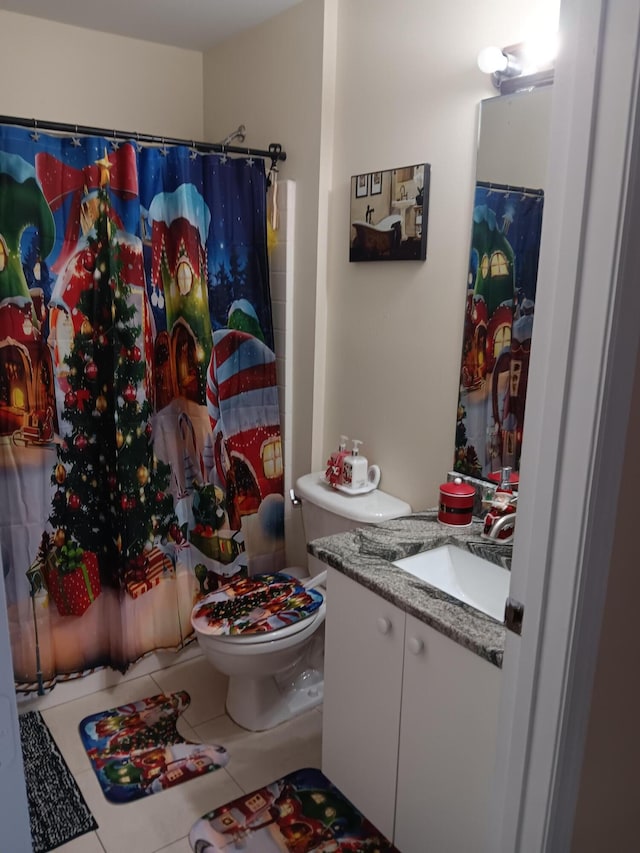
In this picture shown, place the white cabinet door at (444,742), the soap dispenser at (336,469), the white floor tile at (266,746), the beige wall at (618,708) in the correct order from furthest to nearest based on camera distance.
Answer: the soap dispenser at (336,469) → the white floor tile at (266,746) → the white cabinet door at (444,742) → the beige wall at (618,708)

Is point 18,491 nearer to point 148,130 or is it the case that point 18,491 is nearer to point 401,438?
point 401,438

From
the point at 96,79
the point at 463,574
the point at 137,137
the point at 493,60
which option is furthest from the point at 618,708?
the point at 96,79

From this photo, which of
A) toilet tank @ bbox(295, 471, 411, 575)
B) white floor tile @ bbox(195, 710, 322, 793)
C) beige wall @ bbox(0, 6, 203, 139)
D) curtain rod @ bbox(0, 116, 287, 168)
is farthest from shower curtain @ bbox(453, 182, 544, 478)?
beige wall @ bbox(0, 6, 203, 139)

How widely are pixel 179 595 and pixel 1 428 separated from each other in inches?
35.2

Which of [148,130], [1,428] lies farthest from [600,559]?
[148,130]

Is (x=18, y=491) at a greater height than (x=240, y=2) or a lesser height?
lesser

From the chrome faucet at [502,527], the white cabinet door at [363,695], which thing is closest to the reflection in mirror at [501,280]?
the chrome faucet at [502,527]

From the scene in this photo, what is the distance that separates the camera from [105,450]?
2.28 m

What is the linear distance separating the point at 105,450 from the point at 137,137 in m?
1.04

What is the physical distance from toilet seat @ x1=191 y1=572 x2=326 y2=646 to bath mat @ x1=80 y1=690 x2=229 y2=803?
0.39 m

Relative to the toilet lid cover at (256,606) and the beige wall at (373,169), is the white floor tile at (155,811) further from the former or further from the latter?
the beige wall at (373,169)

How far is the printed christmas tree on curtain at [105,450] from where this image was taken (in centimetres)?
216

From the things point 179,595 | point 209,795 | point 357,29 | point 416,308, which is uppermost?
point 357,29

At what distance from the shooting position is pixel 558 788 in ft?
3.45
